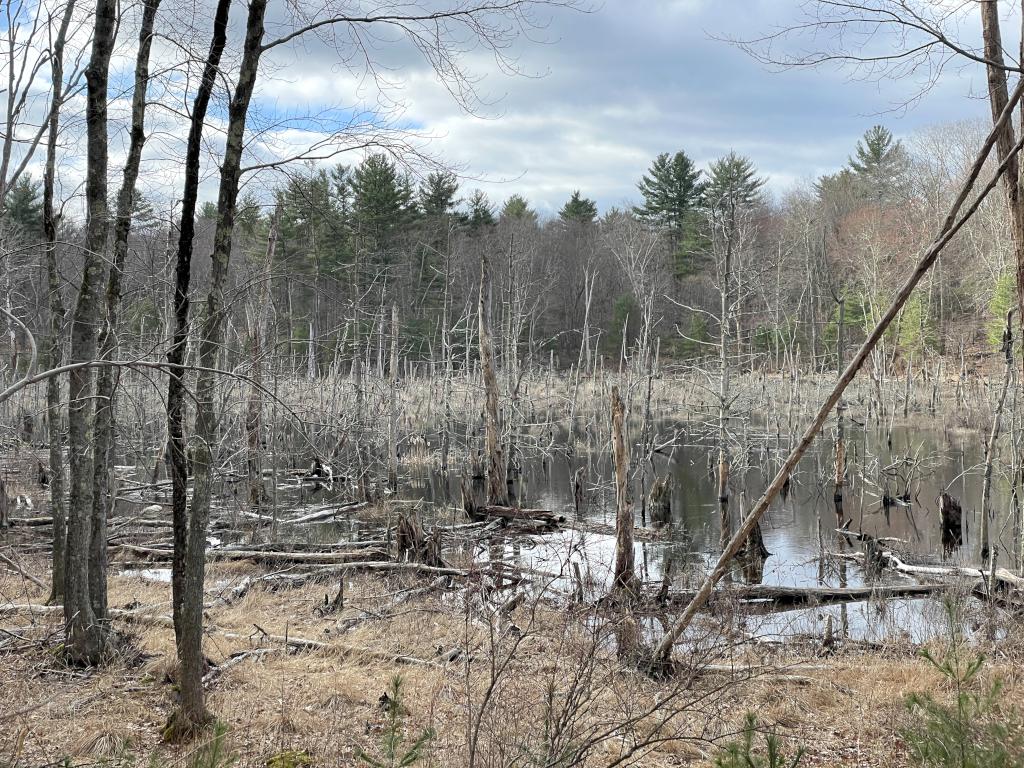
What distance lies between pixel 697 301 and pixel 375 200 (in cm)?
2635

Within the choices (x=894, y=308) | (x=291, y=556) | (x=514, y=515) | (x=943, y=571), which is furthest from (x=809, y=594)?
(x=291, y=556)

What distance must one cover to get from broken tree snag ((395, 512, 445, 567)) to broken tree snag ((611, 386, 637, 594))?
10.2ft

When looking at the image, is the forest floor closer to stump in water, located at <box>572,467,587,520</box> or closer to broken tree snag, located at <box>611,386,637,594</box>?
broken tree snag, located at <box>611,386,637,594</box>

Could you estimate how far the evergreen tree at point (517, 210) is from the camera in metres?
50.9

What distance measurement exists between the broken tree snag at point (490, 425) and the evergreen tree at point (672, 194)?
30259 millimetres

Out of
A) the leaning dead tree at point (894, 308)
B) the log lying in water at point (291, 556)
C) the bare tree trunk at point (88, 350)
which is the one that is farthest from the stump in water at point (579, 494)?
the bare tree trunk at point (88, 350)

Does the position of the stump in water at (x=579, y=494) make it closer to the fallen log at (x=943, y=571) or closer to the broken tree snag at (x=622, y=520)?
the fallen log at (x=943, y=571)

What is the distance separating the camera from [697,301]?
45812mm

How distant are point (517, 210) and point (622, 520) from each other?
46.0m

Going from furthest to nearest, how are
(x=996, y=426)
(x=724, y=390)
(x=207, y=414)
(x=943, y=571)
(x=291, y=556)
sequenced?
(x=724, y=390), (x=291, y=556), (x=943, y=571), (x=996, y=426), (x=207, y=414)

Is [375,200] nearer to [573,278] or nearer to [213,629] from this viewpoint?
[213,629]

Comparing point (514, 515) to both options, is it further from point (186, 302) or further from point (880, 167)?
point (880, 167)

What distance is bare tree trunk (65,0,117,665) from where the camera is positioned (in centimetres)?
514

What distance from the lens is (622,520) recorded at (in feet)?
27.7
